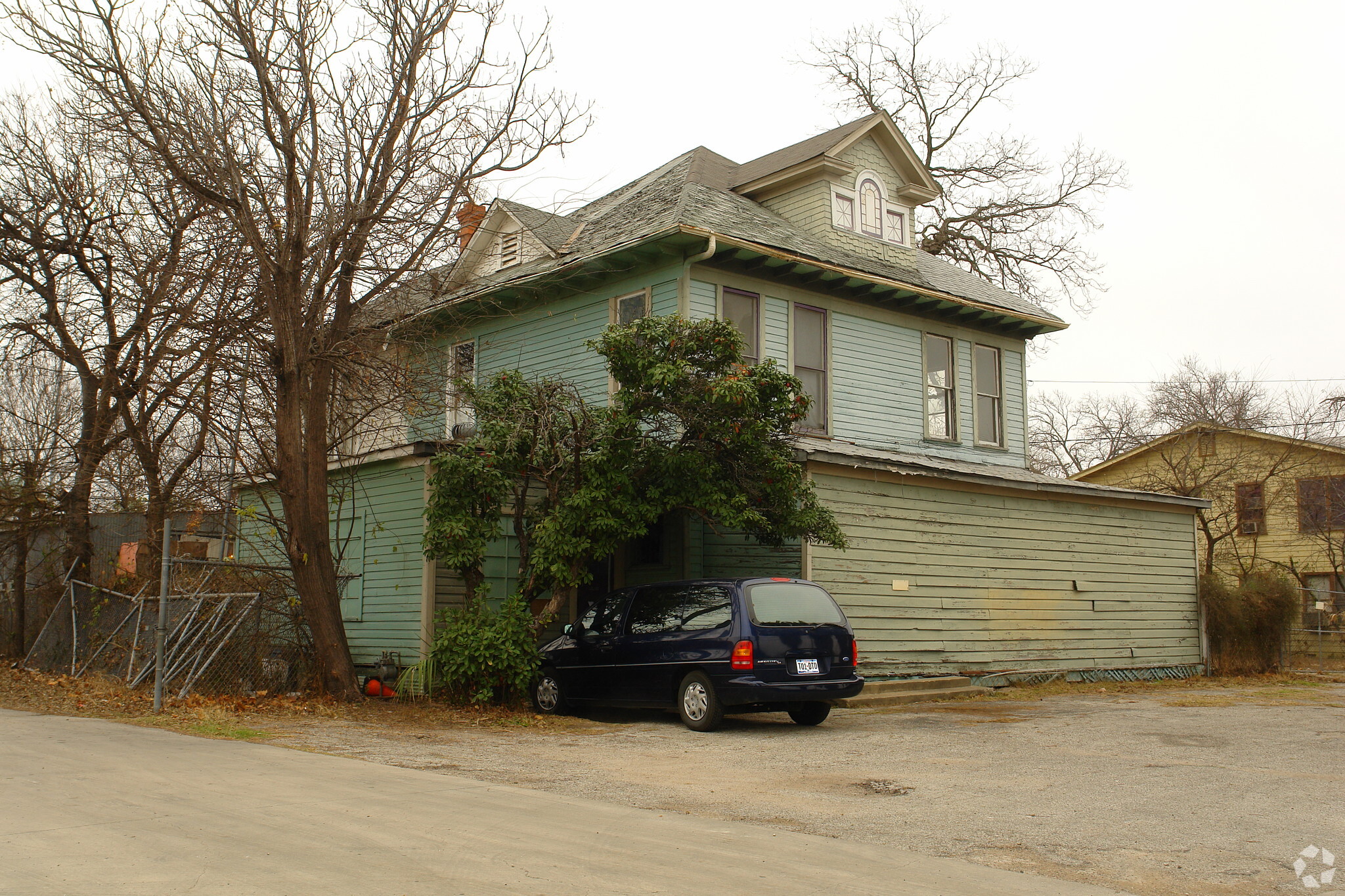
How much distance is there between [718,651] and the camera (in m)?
11.8

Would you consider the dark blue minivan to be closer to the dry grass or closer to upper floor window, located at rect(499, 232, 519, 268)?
the dry grass

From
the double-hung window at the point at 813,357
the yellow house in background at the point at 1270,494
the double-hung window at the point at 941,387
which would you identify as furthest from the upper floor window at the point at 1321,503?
the double-hung window at the point at 813,357

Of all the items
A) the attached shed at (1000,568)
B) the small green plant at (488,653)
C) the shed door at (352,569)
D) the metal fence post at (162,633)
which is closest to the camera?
the metal fence post at (162,633)

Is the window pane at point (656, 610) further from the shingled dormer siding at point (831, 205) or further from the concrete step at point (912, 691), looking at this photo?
the shingled dormer siding at point (831, 205)

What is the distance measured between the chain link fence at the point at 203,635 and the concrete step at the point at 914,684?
754cm

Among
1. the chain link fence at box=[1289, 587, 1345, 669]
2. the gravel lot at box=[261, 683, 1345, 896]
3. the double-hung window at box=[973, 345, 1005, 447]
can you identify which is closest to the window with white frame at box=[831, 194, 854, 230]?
the double-hung window at box=[973, 345, 1005, 447]

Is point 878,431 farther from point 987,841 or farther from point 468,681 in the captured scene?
point 987,841

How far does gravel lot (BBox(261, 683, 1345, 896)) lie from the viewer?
626 centimetres

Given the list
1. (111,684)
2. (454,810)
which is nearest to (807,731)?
(454,810)

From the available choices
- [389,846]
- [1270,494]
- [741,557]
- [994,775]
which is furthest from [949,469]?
[1270,494]

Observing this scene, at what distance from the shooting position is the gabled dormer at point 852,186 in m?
19.6

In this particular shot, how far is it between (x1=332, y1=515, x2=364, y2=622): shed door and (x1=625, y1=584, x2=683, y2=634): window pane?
597cm

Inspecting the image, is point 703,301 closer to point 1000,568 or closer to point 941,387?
point 941,387

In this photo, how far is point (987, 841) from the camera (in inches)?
252
